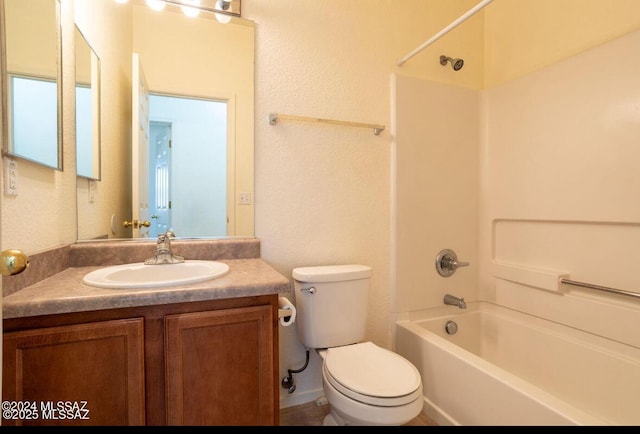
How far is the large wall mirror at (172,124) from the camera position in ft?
4.73

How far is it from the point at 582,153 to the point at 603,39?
0.57m

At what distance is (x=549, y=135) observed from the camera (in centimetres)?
177

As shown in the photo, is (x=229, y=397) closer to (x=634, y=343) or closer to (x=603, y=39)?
(x=634, y=343)

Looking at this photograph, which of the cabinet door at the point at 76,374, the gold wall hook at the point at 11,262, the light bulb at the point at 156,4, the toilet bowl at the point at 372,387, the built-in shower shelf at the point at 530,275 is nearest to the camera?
the gold wall hook at the point at 11,262

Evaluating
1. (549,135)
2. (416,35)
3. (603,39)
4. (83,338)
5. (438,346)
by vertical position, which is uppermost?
(416,35)

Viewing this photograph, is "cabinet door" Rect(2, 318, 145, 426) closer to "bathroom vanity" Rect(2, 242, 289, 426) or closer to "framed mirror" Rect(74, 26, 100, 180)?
"bathroom vanity" Rect(2, 242, 289, 426)

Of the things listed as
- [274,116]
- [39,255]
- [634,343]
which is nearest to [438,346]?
[634,343]

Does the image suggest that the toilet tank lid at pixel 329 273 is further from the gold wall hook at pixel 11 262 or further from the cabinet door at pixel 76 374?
the gold wall hook at pixel 11 262

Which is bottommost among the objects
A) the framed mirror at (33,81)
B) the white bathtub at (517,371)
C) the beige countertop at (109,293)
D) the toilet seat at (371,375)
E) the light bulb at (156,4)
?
the white bathtub at (517,371)

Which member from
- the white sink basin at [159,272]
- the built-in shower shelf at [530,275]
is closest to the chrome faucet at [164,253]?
the white sink basin at [159,272]

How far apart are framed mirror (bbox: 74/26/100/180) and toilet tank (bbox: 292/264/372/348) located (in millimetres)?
1070

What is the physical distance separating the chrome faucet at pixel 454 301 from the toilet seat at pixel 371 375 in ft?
2.36

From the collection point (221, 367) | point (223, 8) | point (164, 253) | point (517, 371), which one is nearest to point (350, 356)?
→ point (221, 367)

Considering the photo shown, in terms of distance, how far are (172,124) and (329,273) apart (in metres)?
1.06
